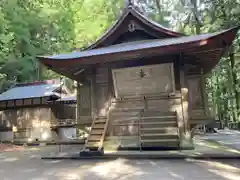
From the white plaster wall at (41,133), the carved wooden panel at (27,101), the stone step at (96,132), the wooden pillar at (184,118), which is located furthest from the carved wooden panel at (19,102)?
the wooden pillar at (184,118)

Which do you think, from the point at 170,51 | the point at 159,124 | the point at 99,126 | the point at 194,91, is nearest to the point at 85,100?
the point at 99,126

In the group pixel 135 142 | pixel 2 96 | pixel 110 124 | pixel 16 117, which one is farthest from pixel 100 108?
pixel 2 96

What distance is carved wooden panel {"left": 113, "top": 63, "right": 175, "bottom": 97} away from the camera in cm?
1127

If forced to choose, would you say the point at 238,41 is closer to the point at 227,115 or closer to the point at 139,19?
the point at 139,19

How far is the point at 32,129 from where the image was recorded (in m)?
22.4

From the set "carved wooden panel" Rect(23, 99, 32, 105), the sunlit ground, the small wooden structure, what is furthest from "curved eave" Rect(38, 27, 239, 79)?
"carved wooden panel" Rect(23, 99, 32, 105)

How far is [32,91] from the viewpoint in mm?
23547

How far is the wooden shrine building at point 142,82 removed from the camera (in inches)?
390

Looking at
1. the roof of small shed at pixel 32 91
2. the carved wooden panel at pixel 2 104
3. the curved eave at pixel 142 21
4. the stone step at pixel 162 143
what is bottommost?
the stone step at pixel 162 143

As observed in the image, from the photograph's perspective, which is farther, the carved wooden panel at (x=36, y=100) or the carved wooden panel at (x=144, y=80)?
the carved wooden panel at (x=36, y=100)

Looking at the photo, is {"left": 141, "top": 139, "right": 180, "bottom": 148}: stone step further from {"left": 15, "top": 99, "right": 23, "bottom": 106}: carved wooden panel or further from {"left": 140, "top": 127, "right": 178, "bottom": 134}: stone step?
{"left": 15, "top": 99, "right": 23, "bottom": 106}: carved wooden panel

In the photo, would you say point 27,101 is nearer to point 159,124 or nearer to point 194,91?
point 159,124

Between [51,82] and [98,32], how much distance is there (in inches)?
237

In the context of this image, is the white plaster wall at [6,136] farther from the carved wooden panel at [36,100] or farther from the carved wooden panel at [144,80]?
the carved wooden panel at [144,80]
